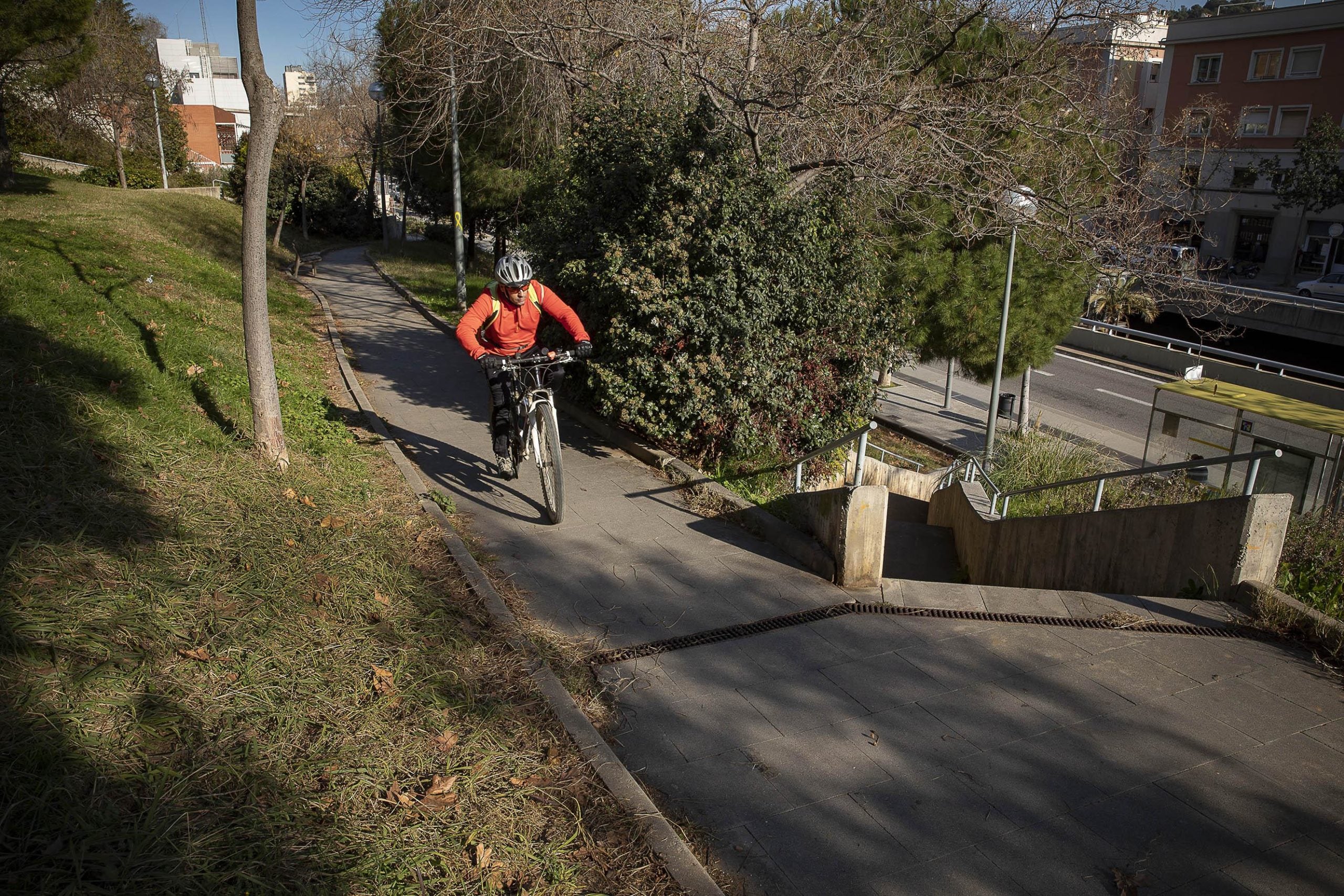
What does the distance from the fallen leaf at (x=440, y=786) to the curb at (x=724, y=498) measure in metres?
3.31

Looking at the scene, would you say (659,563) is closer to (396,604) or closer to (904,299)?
(396,604)

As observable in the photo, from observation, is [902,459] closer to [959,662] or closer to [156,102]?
[959,662]

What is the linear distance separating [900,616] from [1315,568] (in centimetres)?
294

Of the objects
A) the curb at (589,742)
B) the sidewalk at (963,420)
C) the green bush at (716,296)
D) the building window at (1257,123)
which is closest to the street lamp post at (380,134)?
the green bush at (716,296)

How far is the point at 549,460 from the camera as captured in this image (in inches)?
280

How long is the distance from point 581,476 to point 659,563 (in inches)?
82.5

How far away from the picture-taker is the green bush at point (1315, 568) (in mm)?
5887

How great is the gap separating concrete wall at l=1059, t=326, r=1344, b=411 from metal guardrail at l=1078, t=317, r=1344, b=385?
279mm

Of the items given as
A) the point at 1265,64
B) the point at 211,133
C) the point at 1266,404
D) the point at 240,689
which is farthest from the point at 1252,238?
the point at 211,133

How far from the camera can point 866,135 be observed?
10.0 metres

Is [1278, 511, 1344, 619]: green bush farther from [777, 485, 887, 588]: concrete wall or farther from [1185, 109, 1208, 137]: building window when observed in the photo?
[1185, 109, 1208, 137]: building window

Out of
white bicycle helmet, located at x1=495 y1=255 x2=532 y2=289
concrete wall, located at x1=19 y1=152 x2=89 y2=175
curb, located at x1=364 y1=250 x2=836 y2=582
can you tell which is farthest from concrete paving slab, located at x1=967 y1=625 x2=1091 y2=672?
concrete wall, located at x1=19 y1=152 x2=89 y2=175

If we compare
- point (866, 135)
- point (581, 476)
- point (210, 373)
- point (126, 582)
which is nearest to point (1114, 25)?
point (866, 135)

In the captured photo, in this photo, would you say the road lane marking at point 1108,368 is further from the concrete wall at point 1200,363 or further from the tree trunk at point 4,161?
the tree trunk at point 4,161
